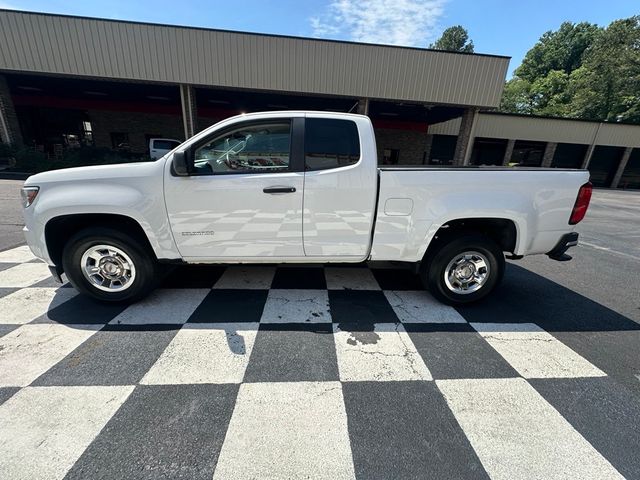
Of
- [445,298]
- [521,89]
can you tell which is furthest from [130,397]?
[521,89]

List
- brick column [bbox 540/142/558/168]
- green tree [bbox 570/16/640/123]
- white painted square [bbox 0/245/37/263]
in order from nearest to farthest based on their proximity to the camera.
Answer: white painted square [bbox 0/245/37/263] → brick column [bbox 540/142/558/168] → green tree [bbox 570/16/640/123]

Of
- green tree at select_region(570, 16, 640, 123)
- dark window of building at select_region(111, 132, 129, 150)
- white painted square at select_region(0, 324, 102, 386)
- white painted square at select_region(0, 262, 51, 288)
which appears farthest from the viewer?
green tree at select_region(570, 16, 640, 123)

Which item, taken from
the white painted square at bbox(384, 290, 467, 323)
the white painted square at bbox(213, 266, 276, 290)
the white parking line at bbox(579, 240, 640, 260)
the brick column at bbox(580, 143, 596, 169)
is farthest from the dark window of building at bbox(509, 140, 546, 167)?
the white painted square at bbox(213, 266, 276, 290)

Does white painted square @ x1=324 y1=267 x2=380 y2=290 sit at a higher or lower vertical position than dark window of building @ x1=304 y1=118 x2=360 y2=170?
lower

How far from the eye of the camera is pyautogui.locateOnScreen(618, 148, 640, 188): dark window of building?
24.3 meters

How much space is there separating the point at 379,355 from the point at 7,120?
21.5 meters

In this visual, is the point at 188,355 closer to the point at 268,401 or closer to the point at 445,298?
the point at 268,401

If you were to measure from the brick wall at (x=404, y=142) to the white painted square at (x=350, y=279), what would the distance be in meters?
18.0

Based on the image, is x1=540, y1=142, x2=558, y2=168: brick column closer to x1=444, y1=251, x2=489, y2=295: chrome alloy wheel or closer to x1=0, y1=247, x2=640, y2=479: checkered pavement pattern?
x1=444, y1=251, x2=489, y2=295: chrome alloy wheel

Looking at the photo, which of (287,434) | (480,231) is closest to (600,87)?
(480,231)

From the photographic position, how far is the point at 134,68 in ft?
40.4

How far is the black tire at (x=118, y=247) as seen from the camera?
293cm

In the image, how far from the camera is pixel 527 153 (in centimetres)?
2294

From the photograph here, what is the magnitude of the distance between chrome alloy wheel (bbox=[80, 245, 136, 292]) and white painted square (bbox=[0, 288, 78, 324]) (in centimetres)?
56
